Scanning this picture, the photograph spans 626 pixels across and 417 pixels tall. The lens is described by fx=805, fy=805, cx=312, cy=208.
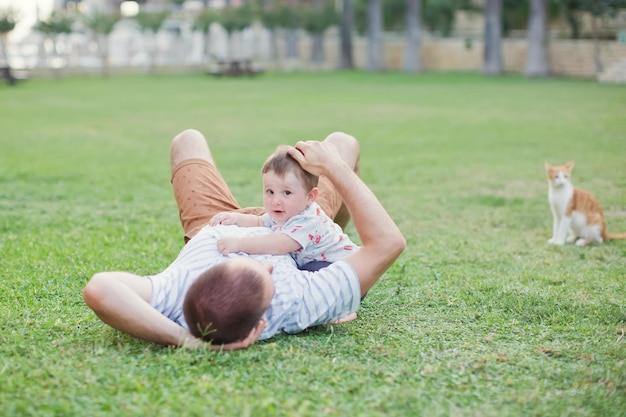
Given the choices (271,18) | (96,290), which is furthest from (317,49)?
(96,290)

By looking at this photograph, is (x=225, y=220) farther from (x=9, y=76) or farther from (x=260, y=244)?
(x=9, y=76)

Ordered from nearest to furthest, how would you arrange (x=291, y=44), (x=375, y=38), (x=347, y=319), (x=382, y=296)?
1. (x=347, y=319)
2. (x=382, y=296)
3. (x=375, y=38)
4. (x=291, y=44)

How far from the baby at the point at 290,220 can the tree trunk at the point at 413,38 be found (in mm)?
39041

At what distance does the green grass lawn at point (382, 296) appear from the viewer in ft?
10.2

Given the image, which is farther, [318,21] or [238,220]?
[318,21]

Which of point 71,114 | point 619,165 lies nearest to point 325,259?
point 619,165

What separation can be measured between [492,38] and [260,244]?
1378 inches

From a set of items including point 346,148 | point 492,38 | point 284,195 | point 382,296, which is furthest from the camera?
point 492,38

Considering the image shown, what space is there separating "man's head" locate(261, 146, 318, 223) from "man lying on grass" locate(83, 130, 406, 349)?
6 cm

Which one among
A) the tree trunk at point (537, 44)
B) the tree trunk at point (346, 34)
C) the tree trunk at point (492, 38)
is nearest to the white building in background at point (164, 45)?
the tree trunk at point (346, 34)

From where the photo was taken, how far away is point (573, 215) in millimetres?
6164

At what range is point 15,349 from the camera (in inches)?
140

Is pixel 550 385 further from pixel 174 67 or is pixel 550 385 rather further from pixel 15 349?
pixel 174 67

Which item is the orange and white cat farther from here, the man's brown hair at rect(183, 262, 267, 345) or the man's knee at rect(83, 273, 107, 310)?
the man's knee at rect(83, 273, 107, 310)
